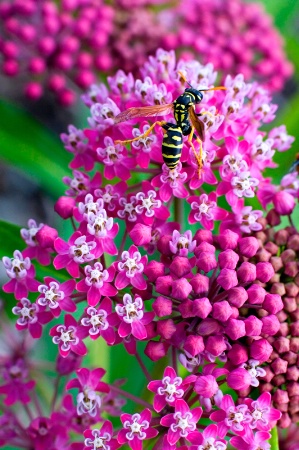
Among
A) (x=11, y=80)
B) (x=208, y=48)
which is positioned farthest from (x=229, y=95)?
(x=11, y=80)

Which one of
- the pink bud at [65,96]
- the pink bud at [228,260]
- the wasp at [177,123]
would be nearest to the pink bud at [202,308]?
the pink bud at [228,260]

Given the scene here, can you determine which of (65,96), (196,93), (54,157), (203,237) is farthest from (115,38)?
(203,237)

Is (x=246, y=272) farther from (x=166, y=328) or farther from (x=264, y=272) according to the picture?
(x=166, y=328)

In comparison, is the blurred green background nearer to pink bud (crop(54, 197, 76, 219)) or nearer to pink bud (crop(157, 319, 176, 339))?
pink bud (crop(54, 197, 76, 219))

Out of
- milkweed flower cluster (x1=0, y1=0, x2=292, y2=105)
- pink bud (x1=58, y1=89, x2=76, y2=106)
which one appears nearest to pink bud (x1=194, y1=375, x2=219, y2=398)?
milkweed flower cluster (x1=0, y1=0, x2=292, y2=105)

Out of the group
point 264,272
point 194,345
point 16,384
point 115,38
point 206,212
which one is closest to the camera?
point 194,345
